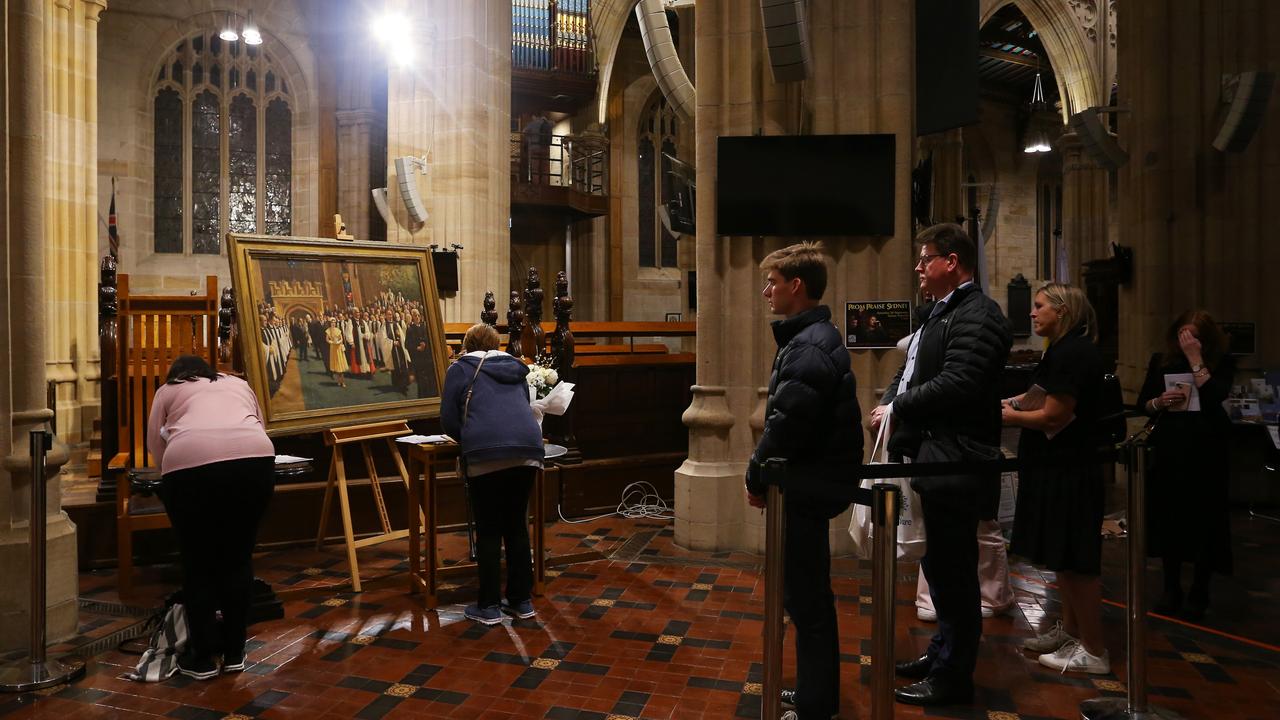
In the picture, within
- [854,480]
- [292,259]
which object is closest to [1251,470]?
[854,480]

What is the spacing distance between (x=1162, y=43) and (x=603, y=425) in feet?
21.2

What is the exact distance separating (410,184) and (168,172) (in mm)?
6931

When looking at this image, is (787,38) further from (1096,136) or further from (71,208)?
(71,208)

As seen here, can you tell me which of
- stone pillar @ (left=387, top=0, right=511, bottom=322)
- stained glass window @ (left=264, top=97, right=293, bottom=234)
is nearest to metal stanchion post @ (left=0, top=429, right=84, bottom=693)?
stone pillar @ (left=387, top=0, right=511, bottom=322)

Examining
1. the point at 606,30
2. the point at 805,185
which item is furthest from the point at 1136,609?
the point at 606,30

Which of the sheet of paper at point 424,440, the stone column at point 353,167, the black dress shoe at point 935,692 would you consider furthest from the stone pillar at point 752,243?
the stone column at point 353,167

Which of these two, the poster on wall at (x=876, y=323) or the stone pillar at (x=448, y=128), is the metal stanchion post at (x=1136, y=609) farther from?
the stone pillar at (x=448, y=128)

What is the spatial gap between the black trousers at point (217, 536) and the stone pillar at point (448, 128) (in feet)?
23.9

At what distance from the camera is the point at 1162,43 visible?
27.7 ft

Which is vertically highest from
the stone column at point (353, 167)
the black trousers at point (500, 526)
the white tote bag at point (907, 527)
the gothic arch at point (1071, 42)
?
the gothic arch at point (1071, 42)

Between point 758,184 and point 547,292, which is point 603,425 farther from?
point 547,292

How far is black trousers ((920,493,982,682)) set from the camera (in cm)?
318

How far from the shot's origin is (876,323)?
5906mm

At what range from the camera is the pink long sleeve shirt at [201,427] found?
3.68 metres
